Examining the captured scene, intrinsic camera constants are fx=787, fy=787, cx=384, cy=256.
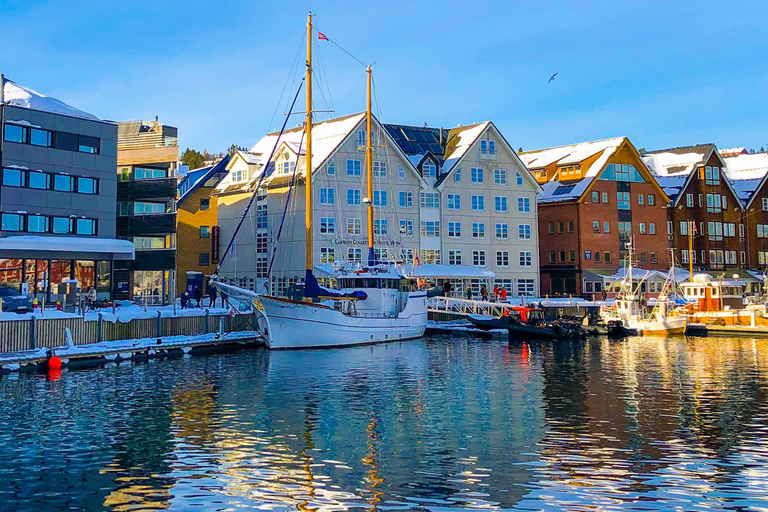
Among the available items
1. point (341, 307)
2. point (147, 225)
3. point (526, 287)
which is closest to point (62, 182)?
point (147, 225)

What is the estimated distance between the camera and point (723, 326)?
63.1 m

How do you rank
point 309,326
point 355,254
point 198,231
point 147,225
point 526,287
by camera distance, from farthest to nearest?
1. point 198,231
2. point 526,287
3. point 355,254
4. point 147,225
5. point 309,326

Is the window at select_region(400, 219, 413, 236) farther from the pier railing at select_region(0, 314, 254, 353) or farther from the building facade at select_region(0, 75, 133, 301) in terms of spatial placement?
the building facade at select_region(0, 75, 133, 301)

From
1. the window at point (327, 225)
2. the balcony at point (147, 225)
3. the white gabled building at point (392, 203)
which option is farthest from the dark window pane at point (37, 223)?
the window at point (327, 225)

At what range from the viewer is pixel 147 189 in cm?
6994

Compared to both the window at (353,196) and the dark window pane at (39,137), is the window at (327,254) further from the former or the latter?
the dark window pane at (39,137)

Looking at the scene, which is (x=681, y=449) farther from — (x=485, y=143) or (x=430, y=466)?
(x=485, y=143)

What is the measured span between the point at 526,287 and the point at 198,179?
38.0 meters

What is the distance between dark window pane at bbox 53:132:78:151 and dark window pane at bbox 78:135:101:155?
49cm

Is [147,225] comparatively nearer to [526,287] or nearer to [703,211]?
[526,287]

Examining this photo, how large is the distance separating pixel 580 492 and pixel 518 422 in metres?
8.11

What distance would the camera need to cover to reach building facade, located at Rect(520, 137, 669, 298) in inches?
3410

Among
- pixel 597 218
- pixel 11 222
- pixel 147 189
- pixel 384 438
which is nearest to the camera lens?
pixel 384 438

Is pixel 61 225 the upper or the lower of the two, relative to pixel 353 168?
lower
